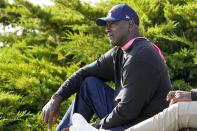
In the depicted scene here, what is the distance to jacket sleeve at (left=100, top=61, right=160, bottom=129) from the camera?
445 cm

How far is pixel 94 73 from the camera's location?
519 centimetres

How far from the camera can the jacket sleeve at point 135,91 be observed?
4.45 m

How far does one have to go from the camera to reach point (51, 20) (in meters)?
7.86

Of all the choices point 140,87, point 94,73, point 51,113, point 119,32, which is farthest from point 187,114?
point 51,113

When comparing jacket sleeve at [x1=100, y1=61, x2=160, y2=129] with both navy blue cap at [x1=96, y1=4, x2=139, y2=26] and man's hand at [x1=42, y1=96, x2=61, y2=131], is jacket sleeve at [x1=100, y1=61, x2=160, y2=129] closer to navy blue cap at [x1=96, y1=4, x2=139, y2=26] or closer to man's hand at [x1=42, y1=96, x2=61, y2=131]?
navy blue cap at [x1=96, y1=4, x2=139, y2=26]

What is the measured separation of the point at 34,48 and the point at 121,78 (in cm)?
273

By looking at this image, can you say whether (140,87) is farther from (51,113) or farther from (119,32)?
(51,113)

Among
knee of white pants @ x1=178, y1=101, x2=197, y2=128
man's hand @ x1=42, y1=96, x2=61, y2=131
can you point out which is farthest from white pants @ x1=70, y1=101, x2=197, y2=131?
man's hand @ x1=42, y1=96, x2=61, y2=131

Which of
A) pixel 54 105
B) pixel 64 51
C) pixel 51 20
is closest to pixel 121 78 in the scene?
pixel 54 105

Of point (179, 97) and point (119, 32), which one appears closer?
point (179, 97)

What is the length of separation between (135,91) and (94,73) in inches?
31.9

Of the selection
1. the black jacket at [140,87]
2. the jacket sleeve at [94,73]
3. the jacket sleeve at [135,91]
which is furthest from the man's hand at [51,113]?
the jacket sleeve at [135,91]

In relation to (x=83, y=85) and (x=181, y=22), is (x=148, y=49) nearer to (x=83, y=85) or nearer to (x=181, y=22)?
(x=83, y=85)

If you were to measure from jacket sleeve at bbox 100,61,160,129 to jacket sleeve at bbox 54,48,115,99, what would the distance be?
61 centimetres
